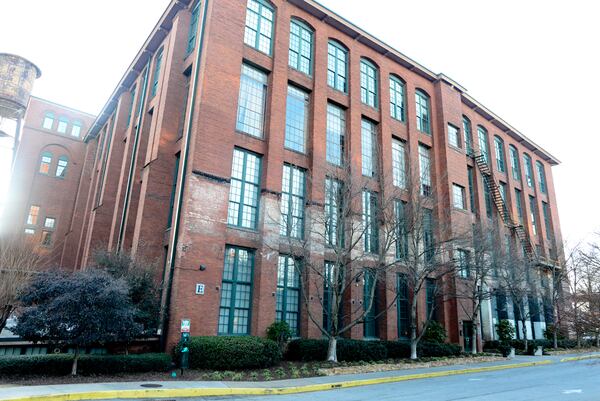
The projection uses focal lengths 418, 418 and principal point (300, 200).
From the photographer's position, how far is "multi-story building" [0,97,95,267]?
1522 inches

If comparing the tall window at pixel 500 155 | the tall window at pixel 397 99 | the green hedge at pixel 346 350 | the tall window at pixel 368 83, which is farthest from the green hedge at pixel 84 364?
the tall window at pixel 500 155

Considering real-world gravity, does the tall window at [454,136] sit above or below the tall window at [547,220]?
above

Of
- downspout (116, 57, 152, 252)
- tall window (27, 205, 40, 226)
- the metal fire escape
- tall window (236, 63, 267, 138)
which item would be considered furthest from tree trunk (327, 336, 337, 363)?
tall window (27, 205, 40, 226)

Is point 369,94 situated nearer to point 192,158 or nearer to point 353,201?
point 353,201

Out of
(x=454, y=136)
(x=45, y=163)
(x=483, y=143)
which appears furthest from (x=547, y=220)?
(x=45, y=163)

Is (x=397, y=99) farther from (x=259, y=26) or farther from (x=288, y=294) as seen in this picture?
(x=288, y=294)

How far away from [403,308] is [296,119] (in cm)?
1383

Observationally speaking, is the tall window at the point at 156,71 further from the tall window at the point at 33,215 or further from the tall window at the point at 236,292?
the tall window at the point at 33,215

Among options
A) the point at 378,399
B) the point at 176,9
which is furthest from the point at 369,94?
the point at 378,399

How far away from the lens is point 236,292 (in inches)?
782

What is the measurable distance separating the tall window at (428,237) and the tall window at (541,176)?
28.3m

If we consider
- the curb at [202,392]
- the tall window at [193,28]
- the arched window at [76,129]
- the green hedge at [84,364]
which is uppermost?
the arched window at [76,129]

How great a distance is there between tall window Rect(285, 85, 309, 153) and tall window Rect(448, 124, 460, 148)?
1435 cm

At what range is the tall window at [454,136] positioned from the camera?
34.0 metres
